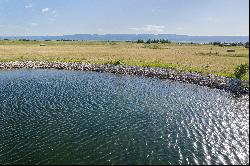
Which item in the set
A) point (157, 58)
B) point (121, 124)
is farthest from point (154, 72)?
point (121, 124)

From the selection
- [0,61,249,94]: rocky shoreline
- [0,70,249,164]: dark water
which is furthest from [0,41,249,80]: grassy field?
[0,70,249,164]: dark water

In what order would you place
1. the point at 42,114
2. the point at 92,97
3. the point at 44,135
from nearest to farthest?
the point at 44,135 < the point at 42,114 < the point at 92,97

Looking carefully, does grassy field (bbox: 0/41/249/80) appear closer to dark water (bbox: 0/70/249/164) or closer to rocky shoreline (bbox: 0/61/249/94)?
rocky shoreline (bbox: 0/61/249/94)

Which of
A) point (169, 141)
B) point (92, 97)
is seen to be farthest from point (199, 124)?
point (92, 97)

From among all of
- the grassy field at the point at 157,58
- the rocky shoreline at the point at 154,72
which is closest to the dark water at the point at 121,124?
the rocky shoreline at the point at 154,72

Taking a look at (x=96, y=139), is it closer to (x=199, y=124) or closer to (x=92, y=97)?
(x=199, y=124)

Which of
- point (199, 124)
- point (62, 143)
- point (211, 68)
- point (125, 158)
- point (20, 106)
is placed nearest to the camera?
point (125, 158)
